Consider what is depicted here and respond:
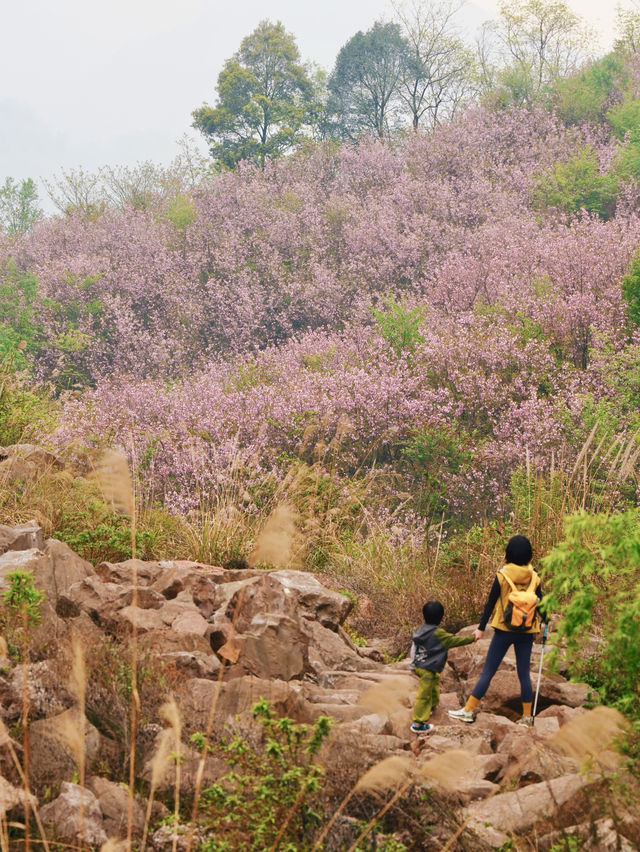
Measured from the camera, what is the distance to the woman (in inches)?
195

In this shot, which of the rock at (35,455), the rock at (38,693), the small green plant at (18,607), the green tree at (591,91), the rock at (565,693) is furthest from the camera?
the green tree at (591,91)

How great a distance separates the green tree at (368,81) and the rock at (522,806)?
107ft

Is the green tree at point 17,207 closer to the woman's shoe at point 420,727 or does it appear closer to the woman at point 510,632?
the woman at point 510,632

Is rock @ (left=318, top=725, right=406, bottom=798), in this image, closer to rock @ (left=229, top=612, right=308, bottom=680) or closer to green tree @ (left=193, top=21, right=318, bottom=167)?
rock @ (left=229, top=612, right=308, bottom=680)

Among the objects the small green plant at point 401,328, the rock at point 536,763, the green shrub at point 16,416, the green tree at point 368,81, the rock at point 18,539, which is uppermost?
the green tree at point 368,81

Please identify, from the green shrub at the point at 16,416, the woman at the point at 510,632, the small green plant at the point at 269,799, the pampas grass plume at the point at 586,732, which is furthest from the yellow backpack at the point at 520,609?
the green shrub at the point at 16,416

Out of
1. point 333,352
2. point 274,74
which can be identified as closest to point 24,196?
point 274,74

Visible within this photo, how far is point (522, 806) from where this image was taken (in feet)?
11.3

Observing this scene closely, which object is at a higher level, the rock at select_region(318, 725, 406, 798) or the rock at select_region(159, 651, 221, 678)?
the rock at select_region(318, 725, 406, 798)

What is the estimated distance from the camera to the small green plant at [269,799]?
3.13 meters

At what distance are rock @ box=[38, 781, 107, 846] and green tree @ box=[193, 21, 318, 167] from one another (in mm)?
31333

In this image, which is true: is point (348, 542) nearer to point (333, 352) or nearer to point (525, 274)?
point (333, 352)

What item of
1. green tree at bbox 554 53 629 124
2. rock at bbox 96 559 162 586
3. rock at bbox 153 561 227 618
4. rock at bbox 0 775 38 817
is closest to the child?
rock at bbox 153 561 227 618

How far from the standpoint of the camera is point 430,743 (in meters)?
4.49
